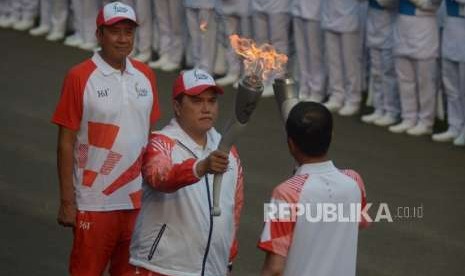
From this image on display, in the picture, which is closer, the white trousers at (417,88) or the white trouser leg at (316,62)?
the white trousers at (417,88)

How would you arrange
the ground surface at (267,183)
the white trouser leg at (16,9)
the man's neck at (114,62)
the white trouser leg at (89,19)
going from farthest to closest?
the white trouser leg at (16,9) < the white trouser leg at (89,19) < the ground surface at (267,183) < the man's neck at (114,62)

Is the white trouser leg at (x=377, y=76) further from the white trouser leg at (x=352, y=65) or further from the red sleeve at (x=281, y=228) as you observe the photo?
the red sleeve at (x=281, y=228)

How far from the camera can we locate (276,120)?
1173 centimetres

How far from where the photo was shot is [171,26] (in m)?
13.9

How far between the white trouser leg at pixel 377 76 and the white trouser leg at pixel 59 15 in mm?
4638

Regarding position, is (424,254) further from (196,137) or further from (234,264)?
(196,137)

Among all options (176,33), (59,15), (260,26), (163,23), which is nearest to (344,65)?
(260,26)

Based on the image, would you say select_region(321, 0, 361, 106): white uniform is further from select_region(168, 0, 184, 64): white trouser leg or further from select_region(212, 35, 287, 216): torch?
select_region(212, 35, 287, 216): torch

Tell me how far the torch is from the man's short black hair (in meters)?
0.17

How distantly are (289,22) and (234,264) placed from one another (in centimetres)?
507

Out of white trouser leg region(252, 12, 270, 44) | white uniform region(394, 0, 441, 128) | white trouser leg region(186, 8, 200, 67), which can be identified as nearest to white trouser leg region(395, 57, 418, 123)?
white uniform region(394, 0, 441, 128)

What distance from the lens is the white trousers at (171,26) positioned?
1374 centimetres

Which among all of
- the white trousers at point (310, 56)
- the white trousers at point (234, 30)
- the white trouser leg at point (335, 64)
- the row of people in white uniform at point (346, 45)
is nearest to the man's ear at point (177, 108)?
the row of people in white uniform at point (346, 45)

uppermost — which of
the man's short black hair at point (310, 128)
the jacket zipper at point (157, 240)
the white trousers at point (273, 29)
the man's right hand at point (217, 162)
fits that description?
the man's short black hair at point (310, 128)
